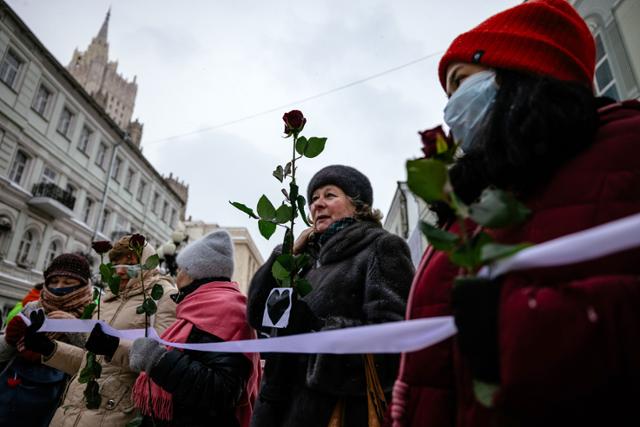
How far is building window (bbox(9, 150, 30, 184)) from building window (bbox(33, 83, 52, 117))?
2.27 m

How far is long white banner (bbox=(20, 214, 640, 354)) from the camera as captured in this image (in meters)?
0.69

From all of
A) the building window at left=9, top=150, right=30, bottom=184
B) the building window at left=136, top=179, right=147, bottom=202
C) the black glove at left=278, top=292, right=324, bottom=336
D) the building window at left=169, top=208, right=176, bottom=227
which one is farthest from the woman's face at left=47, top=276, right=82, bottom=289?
the building window at left=169, top=208, right=176, bottom=227

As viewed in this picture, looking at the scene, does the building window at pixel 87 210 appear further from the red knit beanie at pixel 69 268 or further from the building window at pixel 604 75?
the building window at pixel 604 75

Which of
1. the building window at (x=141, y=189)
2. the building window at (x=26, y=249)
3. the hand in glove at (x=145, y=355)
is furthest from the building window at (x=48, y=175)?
the hand in glove at (x=145, y=355)

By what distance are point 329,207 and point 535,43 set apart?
1.23m

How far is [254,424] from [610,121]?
166cm

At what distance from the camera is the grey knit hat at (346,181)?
222 cm

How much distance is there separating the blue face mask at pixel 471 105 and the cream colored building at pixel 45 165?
20.9 meters

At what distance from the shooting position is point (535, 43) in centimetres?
116

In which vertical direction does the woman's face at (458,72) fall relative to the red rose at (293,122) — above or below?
below

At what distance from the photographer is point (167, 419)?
2.03 meters

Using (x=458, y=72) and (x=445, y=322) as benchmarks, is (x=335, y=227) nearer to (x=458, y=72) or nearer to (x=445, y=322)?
(x=458, y=72)

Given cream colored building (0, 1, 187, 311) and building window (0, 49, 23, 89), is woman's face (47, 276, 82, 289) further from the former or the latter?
building window (0, 49, 23, 89)

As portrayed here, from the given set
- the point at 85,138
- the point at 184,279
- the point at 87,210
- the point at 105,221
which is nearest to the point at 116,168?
the point at 85,138
